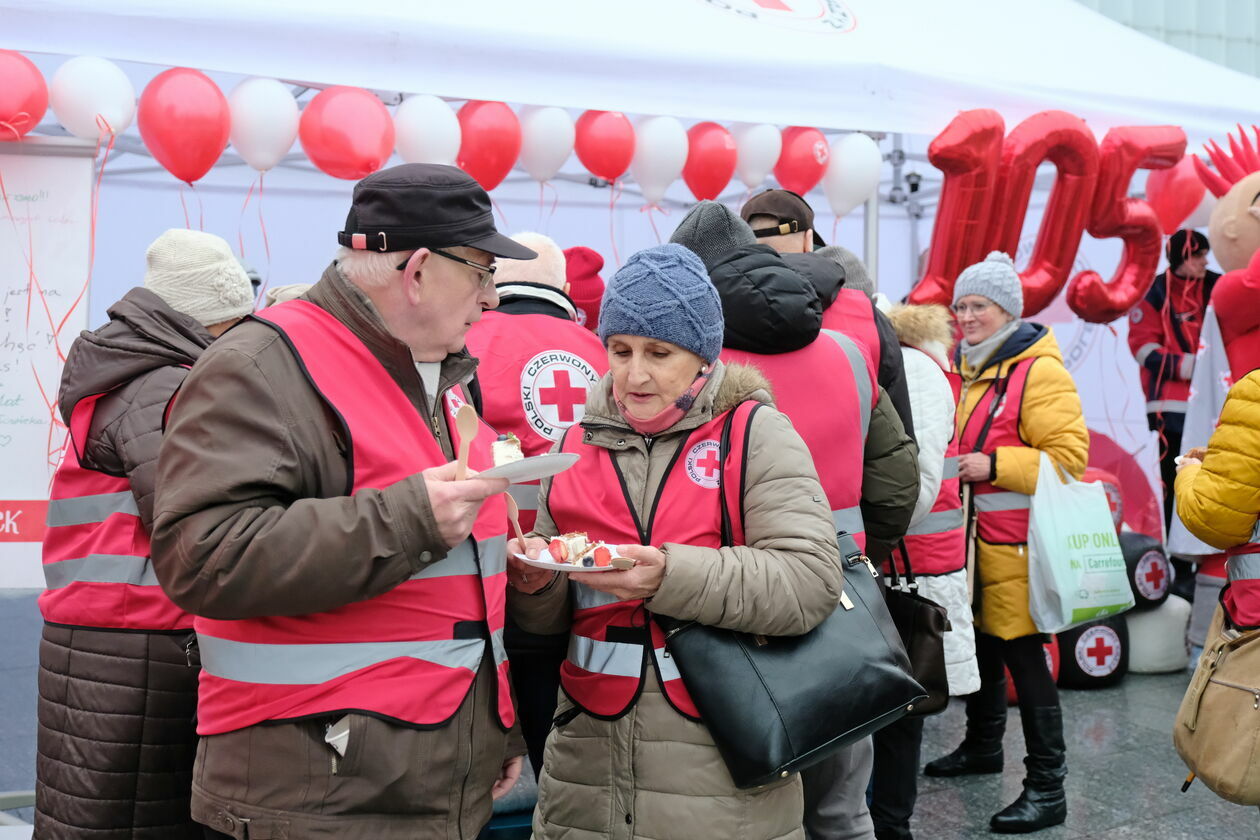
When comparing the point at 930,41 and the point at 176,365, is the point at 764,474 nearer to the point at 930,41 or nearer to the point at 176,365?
the point at 176,365

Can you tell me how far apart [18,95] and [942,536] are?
3.10m

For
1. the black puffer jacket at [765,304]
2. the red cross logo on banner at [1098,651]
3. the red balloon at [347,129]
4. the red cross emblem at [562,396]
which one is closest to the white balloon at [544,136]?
the red balloon at [347,129]

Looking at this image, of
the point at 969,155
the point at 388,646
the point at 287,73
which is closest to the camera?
the point at 388,646

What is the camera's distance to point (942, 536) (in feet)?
11.8

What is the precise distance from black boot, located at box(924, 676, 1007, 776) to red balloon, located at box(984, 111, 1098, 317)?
6.22 feet

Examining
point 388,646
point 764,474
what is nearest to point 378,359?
point 388,646

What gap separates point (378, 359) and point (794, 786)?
1.01 meters

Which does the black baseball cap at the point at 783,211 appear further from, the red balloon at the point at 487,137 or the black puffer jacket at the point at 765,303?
the red balloon at the point at 487,137

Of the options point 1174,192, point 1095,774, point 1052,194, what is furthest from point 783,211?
point 1174,192

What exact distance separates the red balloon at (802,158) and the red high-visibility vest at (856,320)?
189 centimetres

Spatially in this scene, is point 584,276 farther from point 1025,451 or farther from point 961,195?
point 961,195

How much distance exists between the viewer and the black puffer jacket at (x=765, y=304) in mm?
2350

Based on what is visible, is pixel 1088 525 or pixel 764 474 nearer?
pixel 764 474

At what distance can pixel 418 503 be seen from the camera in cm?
143
